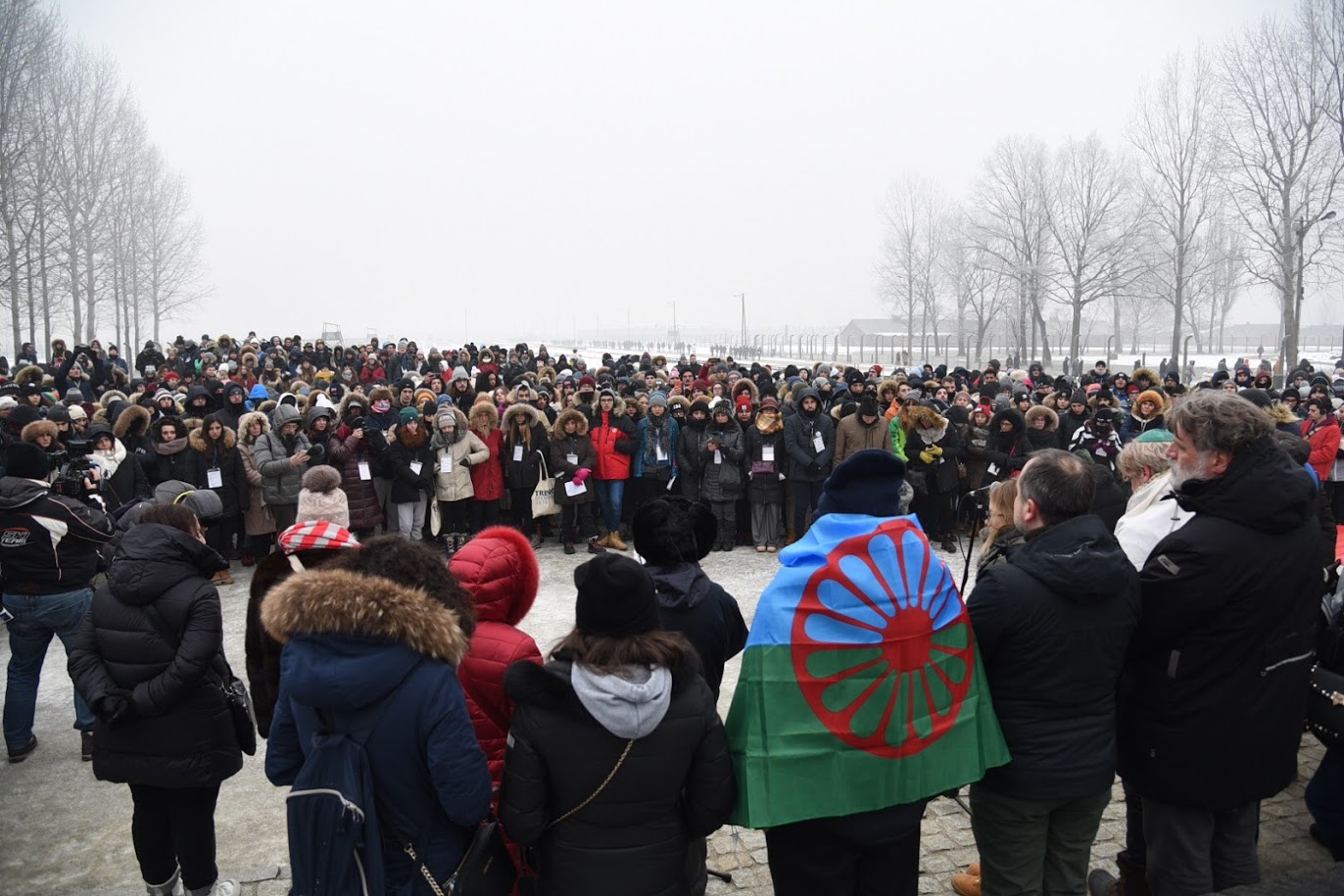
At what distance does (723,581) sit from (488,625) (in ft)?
21.8

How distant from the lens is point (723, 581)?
957 cm

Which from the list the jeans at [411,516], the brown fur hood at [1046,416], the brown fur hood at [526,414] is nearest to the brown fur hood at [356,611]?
the jeans at [411,516]

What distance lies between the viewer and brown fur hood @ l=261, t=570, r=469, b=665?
254cm

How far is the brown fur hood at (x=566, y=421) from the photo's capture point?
10547mm

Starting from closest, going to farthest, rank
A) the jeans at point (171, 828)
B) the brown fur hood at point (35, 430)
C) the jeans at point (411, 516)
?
1. the jeans at point (171, 828)
2. the brown fur hood at point (35, 430)
3. the jeans at point (411, 516)

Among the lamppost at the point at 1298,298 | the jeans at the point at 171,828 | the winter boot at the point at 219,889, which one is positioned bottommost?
the winter boot at the point at 219,889

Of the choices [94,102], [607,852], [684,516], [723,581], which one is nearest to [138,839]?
[607,852]

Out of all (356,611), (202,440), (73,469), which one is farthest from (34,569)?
(202,440)

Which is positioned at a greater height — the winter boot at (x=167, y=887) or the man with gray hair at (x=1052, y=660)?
the man with gray hair at (x=1052, y=660)

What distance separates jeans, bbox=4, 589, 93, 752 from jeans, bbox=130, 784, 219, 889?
194cm

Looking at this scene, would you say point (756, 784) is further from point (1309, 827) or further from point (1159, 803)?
point (1309, 827)

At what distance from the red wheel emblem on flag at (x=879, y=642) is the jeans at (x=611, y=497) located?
8.12 m

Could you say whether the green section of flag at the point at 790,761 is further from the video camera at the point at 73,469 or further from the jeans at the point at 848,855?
the video camera at the point at 73,469

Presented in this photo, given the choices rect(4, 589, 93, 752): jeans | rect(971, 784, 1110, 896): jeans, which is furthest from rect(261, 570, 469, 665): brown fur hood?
rect(4, 589, 93, 752): jeans
